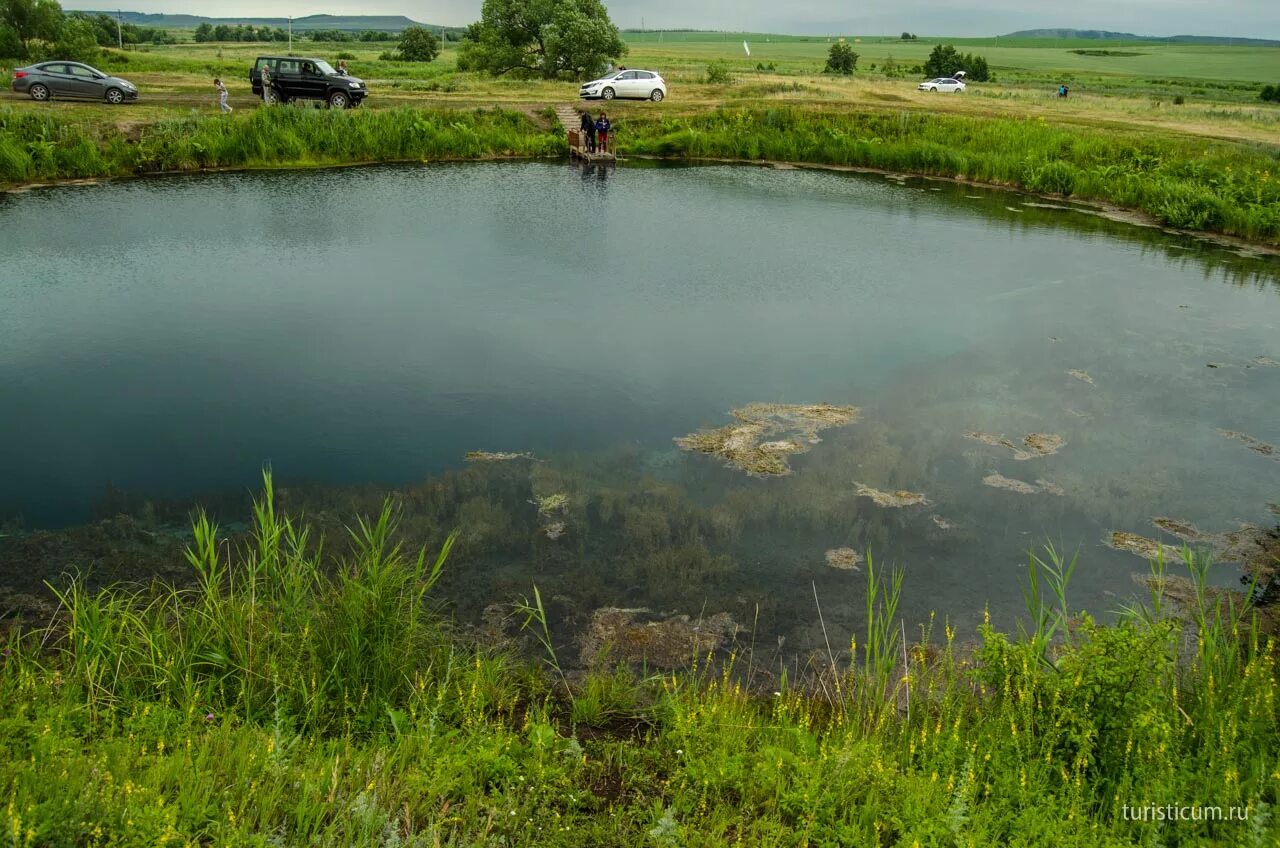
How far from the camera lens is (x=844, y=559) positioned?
8.32m

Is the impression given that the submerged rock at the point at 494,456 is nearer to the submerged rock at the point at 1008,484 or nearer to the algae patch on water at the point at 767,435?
the algae patch on water at the point at 767,435

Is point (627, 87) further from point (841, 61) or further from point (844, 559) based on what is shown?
point (841, 61)

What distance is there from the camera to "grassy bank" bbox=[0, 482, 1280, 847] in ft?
14.0

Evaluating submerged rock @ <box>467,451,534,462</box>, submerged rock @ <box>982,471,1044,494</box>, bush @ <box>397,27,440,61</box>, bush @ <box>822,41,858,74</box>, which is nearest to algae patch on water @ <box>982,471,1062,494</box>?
submerged rock @ <box>982,471,1044,494</box>

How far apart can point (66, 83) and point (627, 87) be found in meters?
21.7

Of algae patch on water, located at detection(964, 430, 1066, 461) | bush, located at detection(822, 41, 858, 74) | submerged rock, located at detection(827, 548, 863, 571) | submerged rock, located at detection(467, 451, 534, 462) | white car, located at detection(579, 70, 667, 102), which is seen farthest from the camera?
bush, located at detection(822, 41, 858, 74)

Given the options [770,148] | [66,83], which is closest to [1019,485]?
[770,148]

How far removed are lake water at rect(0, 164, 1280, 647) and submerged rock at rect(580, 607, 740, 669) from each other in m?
0.19

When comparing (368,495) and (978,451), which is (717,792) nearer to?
(368,495)

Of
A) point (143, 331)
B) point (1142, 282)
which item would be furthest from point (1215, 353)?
point (143, 331)

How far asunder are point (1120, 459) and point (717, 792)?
7.79 metres

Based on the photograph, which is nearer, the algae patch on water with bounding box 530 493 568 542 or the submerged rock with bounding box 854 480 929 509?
the algae patch on water with bounding box 530 493 568 542

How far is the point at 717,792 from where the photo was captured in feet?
15.8

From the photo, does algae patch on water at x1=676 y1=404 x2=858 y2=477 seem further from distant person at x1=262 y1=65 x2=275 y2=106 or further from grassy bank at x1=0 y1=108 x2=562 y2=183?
distant person at x1=262 y1=65 x2=275 y2=106
